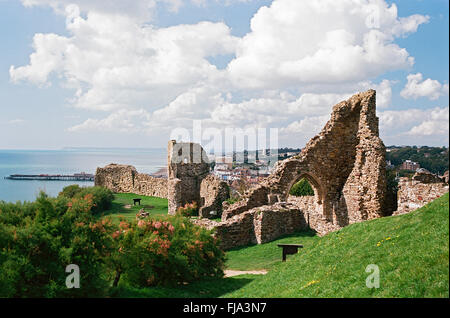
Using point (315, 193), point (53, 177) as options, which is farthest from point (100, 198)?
point (53, 177)

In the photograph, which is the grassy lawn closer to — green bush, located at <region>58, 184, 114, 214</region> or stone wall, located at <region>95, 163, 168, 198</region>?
green bush, located at <region>58, 184, 114, 214</region>

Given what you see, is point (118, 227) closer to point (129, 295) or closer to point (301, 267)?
point (129, 295)

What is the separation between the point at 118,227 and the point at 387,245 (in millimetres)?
7466

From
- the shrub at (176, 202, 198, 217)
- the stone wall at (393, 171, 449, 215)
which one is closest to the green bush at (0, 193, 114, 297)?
the stone wall at (393, 171, 449, 215)

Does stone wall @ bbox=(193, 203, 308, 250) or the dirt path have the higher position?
stone wall @ bbox=(193, 203, 308, 250)

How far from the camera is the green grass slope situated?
637cm

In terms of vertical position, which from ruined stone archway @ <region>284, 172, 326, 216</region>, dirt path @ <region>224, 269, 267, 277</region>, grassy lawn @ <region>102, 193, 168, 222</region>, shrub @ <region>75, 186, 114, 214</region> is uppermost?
ruined stone archway @ <region>284, 172, 326, 216</region>

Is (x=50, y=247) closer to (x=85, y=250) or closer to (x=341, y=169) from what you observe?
(x=85, y=250)

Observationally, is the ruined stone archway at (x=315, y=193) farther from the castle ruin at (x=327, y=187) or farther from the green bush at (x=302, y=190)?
the green bush at (x=302, y=190)

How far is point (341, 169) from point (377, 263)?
13.9m

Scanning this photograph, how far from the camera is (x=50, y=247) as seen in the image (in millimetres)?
9453
